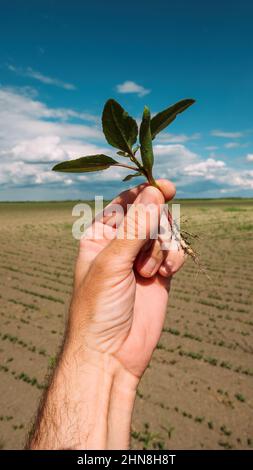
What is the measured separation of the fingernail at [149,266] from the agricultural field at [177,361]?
1.03ft

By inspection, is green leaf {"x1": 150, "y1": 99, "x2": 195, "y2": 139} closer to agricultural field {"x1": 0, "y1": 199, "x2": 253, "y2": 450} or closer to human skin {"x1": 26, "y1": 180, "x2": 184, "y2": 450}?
human skin {"x1": 26, "y1": 180, "x2": 184, "y2": 450}

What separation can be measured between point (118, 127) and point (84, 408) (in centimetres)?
158

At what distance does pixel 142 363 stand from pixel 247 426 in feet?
11.2

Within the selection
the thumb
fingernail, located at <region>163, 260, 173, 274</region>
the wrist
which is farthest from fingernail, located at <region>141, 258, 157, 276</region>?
the wrist

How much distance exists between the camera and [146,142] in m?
1.87

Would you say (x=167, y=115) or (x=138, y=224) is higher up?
(x=167, y=115)

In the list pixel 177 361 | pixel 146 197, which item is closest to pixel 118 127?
pixel 146 197

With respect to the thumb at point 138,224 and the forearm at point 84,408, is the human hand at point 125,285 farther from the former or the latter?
the forearm at point 84,408

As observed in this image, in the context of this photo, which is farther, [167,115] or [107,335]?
[107,335]

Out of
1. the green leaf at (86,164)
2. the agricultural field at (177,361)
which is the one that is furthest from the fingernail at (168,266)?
the green leaf at (86,164)

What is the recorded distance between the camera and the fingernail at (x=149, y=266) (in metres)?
2.51

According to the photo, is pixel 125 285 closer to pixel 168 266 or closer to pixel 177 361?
pixel 168 266

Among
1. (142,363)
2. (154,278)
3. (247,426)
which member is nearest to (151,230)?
(154,278)

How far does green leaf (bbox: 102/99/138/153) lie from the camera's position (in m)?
1.80
